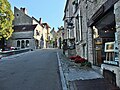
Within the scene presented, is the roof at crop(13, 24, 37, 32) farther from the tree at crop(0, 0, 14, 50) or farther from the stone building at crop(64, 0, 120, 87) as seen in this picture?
the stone building at crop(64, 0, 120, 87)

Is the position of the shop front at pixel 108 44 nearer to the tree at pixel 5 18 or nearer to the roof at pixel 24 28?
the tree at pixel 5 18

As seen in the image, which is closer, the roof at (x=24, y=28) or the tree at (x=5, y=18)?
the tree at (x=5, y=18)

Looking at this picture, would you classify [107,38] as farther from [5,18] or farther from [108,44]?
[5,18]

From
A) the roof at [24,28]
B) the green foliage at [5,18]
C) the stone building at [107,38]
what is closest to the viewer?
the stone building at [107,38]

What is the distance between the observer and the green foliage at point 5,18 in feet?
116

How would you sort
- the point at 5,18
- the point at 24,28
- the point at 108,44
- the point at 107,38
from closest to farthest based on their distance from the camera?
the point at 108,44, the point at 107,38, the point at 5,18, the point at 24,28

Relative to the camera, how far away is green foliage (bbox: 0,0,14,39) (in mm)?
35344

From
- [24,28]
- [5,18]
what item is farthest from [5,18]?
[24,28]

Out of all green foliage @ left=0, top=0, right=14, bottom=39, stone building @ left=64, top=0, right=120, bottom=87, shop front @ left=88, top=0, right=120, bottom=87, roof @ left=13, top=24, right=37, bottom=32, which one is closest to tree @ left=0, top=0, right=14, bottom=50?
green foliage @ left=0, top=0, right=14, bottom=39

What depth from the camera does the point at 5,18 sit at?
36375mm

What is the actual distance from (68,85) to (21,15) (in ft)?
170

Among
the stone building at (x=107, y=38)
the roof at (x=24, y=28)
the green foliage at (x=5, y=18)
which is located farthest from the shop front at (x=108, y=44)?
the roof at (x=24, y=28)

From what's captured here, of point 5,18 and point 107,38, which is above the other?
point 5,18

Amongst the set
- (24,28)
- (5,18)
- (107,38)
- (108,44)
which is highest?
(24,28)
